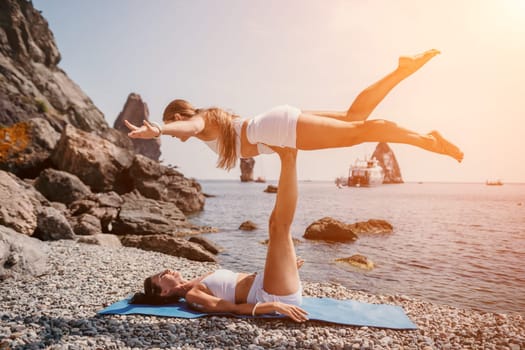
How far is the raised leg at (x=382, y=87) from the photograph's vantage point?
4.37m

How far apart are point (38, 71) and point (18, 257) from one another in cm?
4355

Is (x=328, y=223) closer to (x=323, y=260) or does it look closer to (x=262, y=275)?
(x=323, y=260)

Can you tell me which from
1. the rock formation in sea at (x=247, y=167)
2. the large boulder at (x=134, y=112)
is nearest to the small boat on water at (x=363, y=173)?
the rock formation in sea at (x=247, y=167)

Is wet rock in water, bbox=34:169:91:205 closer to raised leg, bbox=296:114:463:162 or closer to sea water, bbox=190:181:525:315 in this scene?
sea water, bbox=190:181:525:315

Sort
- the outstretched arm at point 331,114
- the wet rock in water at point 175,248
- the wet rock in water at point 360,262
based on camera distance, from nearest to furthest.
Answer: the outstretched arm at point 331,114
the wet rock in water at point 175,248
the wet rock in water at point 360,262

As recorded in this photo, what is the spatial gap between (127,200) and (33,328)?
46.2 ft

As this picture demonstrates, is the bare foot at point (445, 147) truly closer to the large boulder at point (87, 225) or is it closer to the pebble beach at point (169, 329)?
the pebble beach at point (169, 329)

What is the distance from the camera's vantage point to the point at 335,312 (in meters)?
5.49

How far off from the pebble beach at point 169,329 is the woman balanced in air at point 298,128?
7.46 ft

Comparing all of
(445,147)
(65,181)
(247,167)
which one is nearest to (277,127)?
(445,147)

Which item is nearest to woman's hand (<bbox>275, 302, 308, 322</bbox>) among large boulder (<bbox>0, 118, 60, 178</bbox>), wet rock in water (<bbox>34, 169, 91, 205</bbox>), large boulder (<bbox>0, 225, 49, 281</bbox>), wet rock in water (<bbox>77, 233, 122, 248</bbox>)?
large boulder (<bbox>0, 225, 49, 281</bbox>)

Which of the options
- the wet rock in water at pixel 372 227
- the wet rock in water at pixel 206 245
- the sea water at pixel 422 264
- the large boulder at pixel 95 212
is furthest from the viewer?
the wet rock in water at pixel 372 227

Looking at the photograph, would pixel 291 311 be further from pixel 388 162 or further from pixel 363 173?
pixel 388 162

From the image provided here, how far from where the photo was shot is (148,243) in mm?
12047
